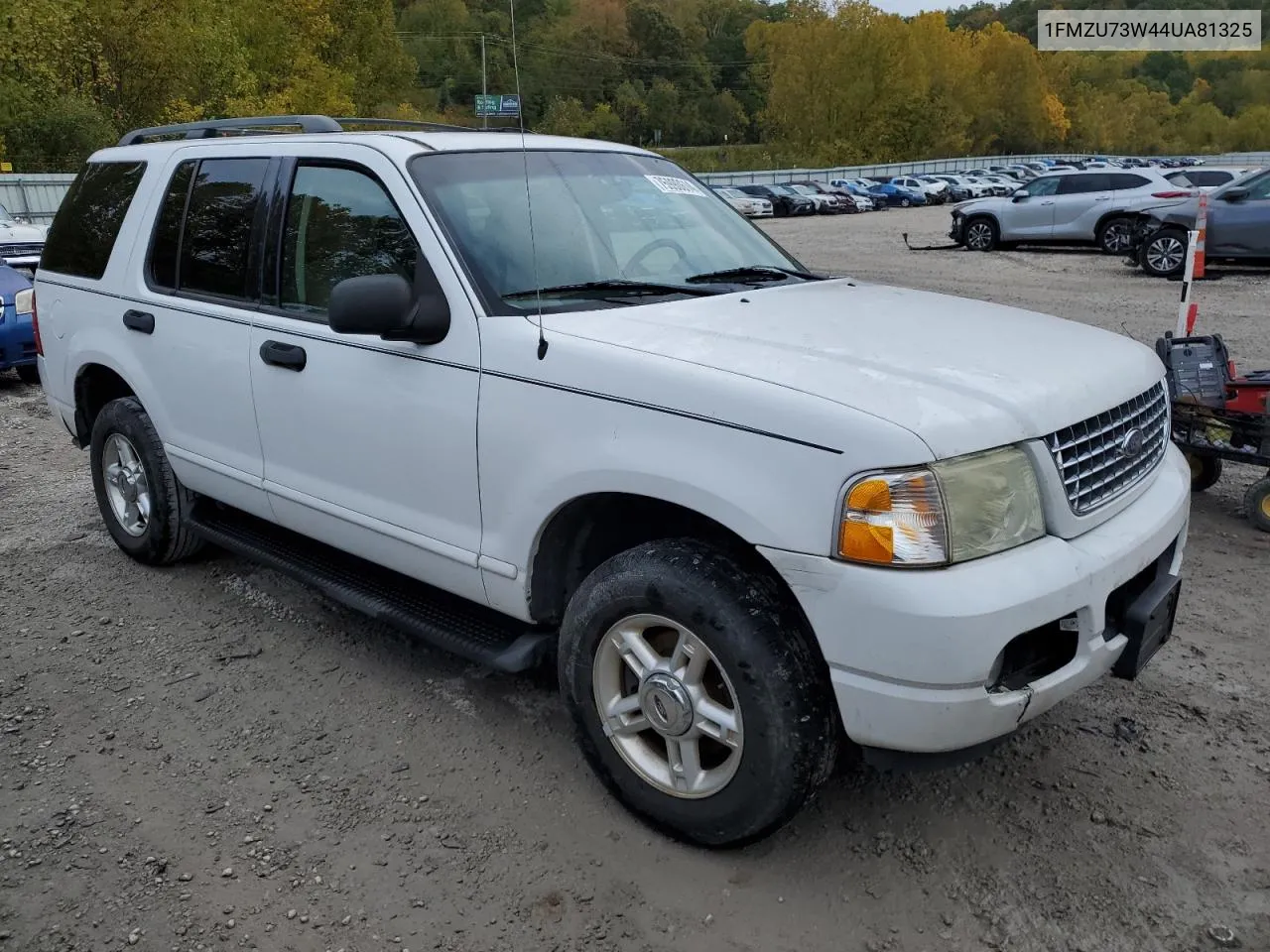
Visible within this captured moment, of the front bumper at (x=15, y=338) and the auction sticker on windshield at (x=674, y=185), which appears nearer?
the auction sticker on windshield at (x=674, y=185)

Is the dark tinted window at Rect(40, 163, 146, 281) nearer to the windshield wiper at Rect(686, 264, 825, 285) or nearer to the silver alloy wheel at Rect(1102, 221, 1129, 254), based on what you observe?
the windshield wiper at Rect(686, 264, 825, 285)

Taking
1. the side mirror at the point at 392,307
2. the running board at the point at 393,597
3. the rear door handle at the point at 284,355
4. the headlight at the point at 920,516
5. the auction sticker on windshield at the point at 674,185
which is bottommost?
the running board at the point at 393,597

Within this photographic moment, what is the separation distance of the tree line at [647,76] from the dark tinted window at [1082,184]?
23.2 feet

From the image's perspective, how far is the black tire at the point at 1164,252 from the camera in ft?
53.7

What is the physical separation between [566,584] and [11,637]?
8.59 feet

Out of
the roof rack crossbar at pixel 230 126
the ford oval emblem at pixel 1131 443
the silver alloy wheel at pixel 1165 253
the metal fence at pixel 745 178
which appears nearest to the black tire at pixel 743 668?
the ford oval emblem at pixel 1131 443

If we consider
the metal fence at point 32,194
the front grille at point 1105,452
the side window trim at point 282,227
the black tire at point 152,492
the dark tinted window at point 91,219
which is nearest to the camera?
the front grille at point 1105,452

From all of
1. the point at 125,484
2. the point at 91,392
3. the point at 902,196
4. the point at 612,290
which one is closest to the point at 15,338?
the point at 91,392

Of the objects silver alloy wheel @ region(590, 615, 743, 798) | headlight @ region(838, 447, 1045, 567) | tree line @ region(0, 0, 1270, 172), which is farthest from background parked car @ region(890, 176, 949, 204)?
headlight @ region(838, 447, 1045, 567)

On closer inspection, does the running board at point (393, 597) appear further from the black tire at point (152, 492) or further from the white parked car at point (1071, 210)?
the white parked car at point (1071, 210)

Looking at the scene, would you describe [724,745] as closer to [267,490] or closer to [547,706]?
[547,706]

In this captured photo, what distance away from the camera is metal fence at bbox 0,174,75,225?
2389 centimetres

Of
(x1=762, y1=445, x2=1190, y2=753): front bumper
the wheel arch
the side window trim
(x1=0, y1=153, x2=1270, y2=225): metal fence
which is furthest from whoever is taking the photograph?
(x1=0, y1=153, x2=1270, y2=225): metal fence

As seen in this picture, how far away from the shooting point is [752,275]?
3.79m
